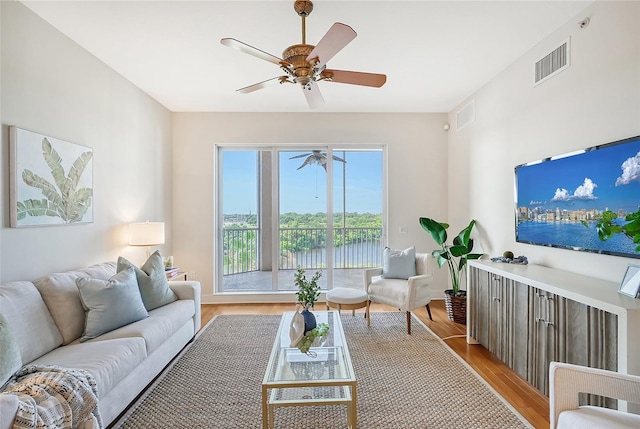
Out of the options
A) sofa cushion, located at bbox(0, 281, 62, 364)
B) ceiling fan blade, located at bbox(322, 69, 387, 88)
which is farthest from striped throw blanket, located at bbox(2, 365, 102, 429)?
ceiling fan blade, located at bbox(322, 69, 387, 88)

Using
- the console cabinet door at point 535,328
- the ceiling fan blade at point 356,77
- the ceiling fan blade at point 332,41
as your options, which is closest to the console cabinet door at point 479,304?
the console cabinet door at point 535,328

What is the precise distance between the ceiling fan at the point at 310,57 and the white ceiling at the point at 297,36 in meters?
0.47

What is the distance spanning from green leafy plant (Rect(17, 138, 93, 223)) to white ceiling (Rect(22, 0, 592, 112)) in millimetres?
1033

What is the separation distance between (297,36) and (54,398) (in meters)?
2.87

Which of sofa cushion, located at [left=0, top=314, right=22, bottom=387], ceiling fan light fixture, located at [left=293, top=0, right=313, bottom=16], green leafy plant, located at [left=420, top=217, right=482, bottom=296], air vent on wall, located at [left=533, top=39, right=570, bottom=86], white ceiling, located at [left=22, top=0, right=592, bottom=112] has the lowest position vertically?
sofa cushion, located at [left=0, top=314, right=22, bottom=387]

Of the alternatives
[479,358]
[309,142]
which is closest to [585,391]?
[479,358]

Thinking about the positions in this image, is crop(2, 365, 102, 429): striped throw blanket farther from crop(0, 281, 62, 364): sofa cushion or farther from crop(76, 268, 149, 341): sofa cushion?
crop(76, 268, 149, 341): sofa cushion

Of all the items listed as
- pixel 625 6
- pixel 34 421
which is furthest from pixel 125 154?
pixel 625 6

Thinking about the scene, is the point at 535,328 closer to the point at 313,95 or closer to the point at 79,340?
the point at 313,95

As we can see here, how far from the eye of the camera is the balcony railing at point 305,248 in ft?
16.1

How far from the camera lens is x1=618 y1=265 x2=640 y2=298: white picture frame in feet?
5.61

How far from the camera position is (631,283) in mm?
1755

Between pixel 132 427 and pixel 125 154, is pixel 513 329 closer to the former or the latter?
pixel 132 427

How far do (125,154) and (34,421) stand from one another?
2875mm
